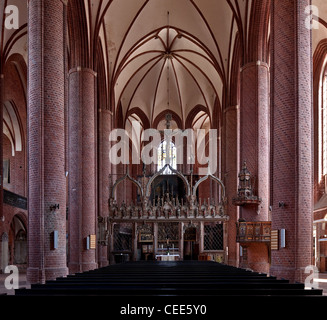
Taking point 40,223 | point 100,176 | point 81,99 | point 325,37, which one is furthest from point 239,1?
point 40,223

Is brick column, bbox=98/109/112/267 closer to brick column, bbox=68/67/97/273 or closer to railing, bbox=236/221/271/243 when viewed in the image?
brick column, bbox=68/67/97/273

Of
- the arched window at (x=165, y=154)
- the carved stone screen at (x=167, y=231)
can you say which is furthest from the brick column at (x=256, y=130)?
the arched window at (x=165, y=154)

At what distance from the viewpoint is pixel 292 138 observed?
1267cm

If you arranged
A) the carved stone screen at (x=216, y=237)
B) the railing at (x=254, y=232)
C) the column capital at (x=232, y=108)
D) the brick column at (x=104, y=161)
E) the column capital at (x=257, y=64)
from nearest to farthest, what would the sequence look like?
the railing at (x=254, y=232) < the column capital at (x=257, y=64) < the carved stone screen at (x=216, y=237) < the brick column at (x=104, y=161) < the column capital at (x=232, y=108)

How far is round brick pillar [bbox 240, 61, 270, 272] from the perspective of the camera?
18125 mm

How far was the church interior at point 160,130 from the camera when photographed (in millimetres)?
12711

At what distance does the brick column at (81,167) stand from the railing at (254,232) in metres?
6.71

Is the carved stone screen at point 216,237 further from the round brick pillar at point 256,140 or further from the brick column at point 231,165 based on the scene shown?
the round brick pillar at point 256,140

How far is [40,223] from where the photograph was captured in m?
12.4

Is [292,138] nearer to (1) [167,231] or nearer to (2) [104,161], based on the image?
(1) [167,231]

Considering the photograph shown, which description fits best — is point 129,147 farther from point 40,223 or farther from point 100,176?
point 40,223

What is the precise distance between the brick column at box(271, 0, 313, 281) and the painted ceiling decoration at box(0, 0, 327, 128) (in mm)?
6339

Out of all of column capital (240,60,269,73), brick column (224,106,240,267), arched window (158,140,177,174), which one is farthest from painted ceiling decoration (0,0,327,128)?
arched window (158,140,177,174)
